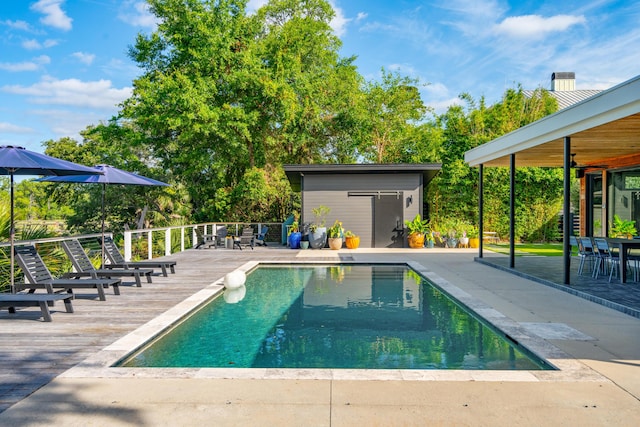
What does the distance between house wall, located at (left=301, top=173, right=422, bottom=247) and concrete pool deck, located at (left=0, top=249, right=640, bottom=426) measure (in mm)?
12553

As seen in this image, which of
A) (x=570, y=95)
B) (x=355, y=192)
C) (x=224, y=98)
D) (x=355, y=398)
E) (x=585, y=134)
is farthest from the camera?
(x=570, y=95)

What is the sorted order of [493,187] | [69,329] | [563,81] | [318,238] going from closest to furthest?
[69,329] → [318,238] → [493,187] → [563,81]

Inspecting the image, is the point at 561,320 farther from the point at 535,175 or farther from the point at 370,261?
the point at 535,175

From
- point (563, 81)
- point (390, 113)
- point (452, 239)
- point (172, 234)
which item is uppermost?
point (563, 81)

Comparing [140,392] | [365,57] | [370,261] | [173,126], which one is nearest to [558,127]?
[370,261]

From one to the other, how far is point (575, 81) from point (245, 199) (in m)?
25.1

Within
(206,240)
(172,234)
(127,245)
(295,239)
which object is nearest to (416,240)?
(295,239)

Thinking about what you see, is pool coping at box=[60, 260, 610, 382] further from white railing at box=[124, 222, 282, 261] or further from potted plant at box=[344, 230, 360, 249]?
potted plant at box=[344, 230, 360, 249]

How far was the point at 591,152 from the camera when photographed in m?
10.8

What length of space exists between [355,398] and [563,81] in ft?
115

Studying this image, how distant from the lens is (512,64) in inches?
958

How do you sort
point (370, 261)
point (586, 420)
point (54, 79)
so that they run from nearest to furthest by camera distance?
point (586, 420) < point (370, 261) < point (54, 79)

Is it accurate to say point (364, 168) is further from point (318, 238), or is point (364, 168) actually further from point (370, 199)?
point (318, 238)

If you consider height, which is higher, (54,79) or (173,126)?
(54,79)
